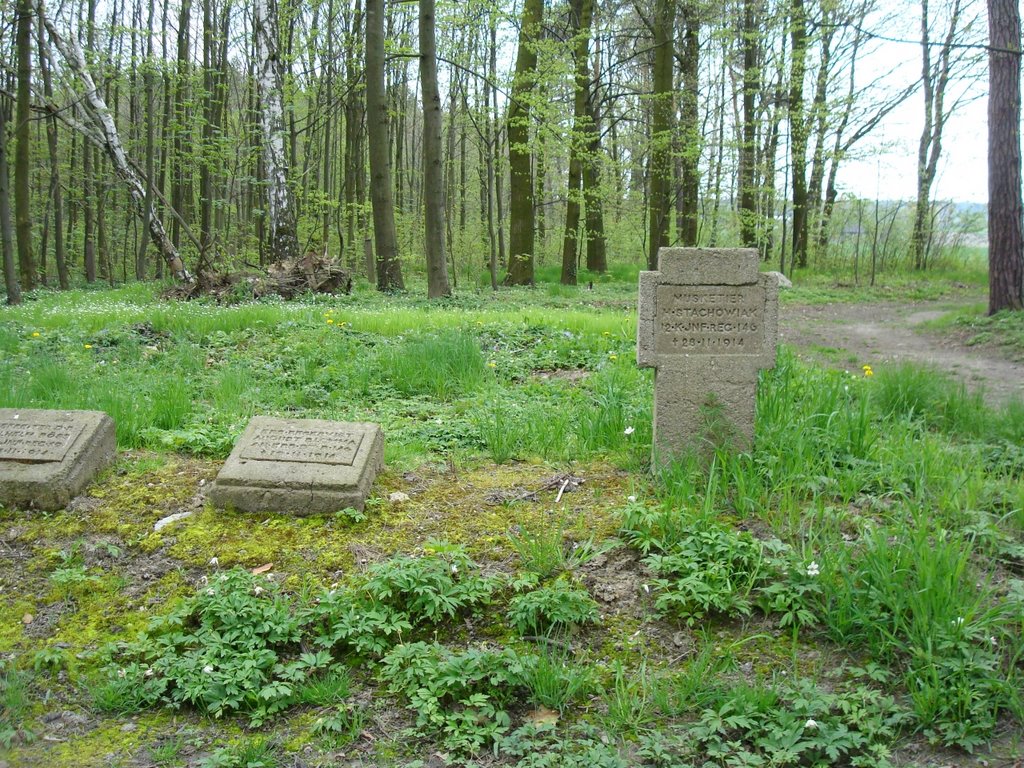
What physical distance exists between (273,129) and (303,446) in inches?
412

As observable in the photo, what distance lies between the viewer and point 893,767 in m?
2.37

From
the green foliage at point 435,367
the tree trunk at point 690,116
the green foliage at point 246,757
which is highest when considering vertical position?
the tree trunk at point 690,116

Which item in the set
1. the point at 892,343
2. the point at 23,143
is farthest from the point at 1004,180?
the point at 23,143

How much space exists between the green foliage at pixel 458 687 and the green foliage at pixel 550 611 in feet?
0.65

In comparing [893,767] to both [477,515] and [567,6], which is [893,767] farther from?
[567,6]

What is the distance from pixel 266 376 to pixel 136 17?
21599mm

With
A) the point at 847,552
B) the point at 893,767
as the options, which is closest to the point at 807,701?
the point at 893,767

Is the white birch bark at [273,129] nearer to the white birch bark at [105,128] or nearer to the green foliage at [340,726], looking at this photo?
the white birch bark at [105,128]

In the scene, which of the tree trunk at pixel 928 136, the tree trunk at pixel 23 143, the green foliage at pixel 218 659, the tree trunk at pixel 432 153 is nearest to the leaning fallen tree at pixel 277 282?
the tree trunk at pixel 432 153

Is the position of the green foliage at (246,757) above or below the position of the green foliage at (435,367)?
below

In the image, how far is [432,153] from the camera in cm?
1230

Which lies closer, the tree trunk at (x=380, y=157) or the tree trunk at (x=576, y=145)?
the tree trunk at (x=380, y=157)

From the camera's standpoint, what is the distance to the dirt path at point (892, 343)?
745 cm

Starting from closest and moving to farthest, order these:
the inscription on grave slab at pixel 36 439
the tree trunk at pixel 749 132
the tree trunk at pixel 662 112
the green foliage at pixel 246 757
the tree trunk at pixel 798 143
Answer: the green foliage at pixel 246 757, the inscription on grave slab at pixel 36 439, the tree trunk at pixel 662 112, the tree trunk at pixel 749 132, the tree trunk at pixel 798 143
